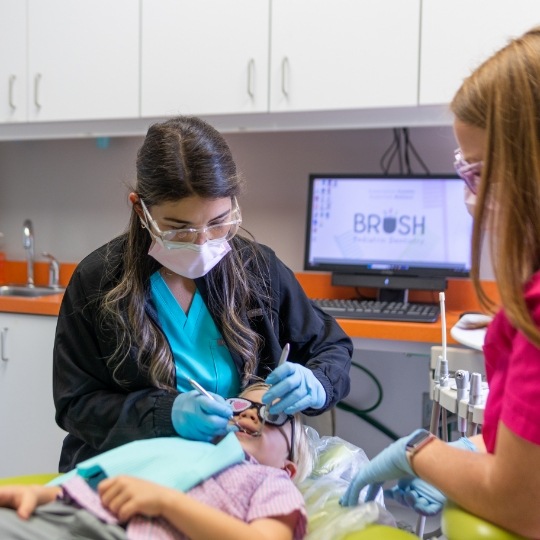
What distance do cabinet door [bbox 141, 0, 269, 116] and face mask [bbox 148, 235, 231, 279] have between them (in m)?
1.04

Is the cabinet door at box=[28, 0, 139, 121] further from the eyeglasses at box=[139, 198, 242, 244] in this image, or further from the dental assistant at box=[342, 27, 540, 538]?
the dental assistant at box=[342, 27, 540, 538]

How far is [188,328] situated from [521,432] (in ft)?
2.78

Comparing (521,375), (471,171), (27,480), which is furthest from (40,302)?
(521,375)

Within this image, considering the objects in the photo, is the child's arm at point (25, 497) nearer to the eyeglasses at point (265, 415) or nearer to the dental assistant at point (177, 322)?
the dental assistant at point (177, 322)

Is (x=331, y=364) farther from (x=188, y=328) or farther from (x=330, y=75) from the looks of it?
(x=330, y=75)

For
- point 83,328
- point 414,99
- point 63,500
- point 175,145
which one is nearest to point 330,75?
point 414,99

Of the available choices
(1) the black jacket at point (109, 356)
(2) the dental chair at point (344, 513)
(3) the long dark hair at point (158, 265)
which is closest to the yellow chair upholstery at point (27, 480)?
(2) the dental chair at point (344, 513)

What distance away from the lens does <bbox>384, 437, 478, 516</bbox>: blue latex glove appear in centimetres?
110

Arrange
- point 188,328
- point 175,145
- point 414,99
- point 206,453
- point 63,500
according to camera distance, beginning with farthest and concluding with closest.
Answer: point 414,99
point 188,328
point 175,145
point 206,453
point 63,500

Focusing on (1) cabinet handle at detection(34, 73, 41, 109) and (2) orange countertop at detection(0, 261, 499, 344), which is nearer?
(2) orange countertop at detection(0, 261, 499, 344)

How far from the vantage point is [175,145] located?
1378 millimetres

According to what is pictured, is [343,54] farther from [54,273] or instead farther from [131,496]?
[131,496]

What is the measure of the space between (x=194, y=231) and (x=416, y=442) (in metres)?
0.64

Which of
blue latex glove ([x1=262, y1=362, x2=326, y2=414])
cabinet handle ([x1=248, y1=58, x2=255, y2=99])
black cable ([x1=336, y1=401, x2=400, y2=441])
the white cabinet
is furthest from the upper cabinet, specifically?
blue latex glove ([x1=262, y1=362, x2=326, y2=414])
